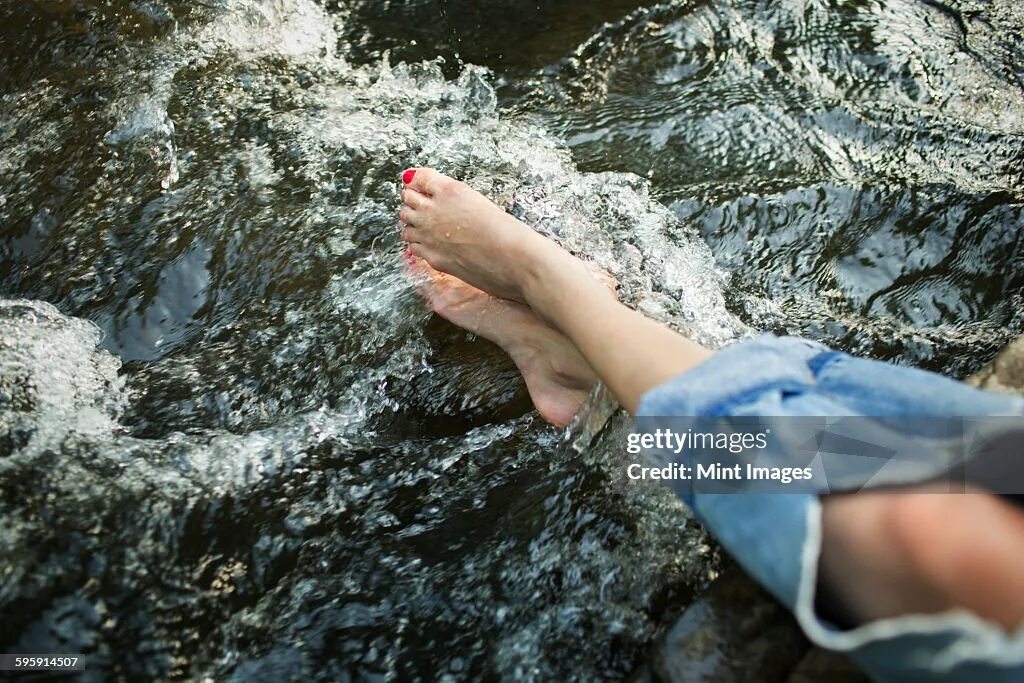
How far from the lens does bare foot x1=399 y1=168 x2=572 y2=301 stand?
1.69 m

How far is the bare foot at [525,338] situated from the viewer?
1638 millimetres

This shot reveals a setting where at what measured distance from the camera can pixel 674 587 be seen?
4.32ft

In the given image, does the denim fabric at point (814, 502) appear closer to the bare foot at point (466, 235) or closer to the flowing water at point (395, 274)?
the flowing water at point (395, 274)

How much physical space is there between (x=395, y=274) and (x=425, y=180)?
222mm

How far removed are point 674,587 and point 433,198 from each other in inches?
39.4

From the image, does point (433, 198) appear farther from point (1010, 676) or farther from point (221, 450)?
point (1010, 676)

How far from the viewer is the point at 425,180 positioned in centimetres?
194

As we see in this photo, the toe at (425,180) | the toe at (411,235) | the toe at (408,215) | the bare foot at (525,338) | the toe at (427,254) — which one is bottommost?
the bare foot at (525,338)

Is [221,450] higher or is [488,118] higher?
[488,118]

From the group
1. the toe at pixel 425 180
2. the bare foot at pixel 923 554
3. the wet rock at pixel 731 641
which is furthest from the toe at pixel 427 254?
the bare foot at pixel 923 554

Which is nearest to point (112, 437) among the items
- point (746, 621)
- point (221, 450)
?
point (221, 450)

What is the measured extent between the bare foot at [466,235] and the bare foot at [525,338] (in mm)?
42

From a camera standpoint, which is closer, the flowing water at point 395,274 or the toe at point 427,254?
the flowing water at point 395,274

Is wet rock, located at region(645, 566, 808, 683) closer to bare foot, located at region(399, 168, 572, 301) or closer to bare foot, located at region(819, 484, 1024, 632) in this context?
bare foot, located at region(819, 484, 1024, 632)
